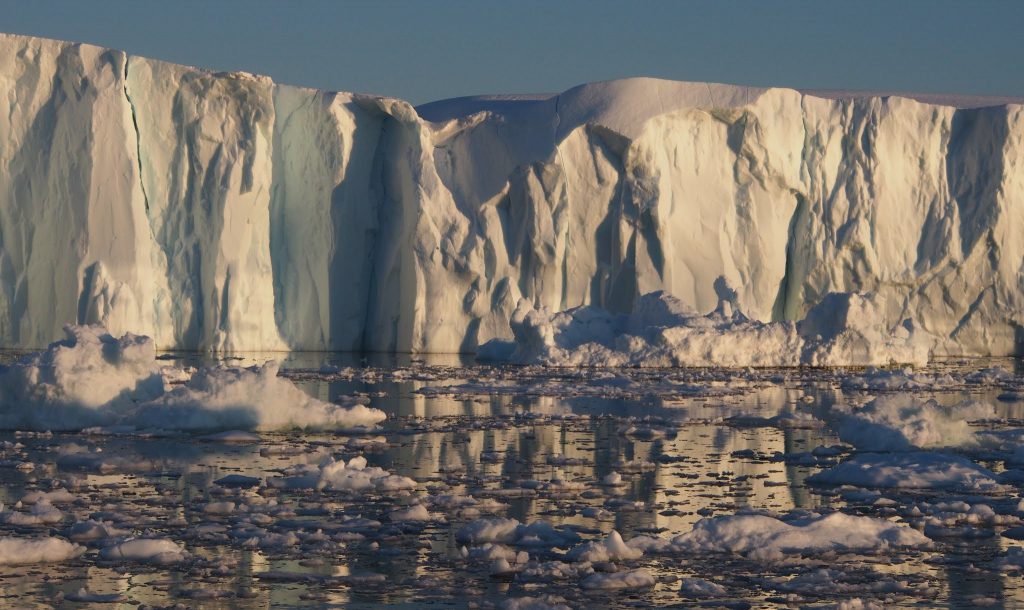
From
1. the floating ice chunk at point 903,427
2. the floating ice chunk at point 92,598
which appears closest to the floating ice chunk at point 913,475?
the floating ice chunk at point 903,427

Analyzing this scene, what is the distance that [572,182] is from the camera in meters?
25.2

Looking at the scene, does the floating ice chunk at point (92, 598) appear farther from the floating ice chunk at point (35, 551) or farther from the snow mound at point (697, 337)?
the snow mound at point (697, 337)

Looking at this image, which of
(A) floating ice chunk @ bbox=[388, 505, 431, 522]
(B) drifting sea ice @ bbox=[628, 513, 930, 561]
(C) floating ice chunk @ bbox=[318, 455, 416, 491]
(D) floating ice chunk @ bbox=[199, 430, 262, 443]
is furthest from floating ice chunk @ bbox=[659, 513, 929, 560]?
(D) floating ice chunk @ bbox=[199, 430, 262, 443]

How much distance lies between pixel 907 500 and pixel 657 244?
16.6 m

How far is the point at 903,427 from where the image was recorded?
431 inches

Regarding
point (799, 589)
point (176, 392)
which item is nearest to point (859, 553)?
point (799, 589)

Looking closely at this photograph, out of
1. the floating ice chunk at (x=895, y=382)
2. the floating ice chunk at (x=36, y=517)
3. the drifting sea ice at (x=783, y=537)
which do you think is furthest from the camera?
the floating ice chunk at (x=895, y=382)

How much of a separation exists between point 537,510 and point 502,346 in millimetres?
14962

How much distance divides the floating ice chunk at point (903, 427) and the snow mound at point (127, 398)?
383 cm

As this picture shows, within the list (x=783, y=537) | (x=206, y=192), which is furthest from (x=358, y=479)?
(x=206, y=192)

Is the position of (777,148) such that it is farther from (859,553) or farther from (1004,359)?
(859,553)

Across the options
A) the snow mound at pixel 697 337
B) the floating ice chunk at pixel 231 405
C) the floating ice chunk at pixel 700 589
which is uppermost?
the snow mound at pixel 697 337

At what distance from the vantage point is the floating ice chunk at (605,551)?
6383mm

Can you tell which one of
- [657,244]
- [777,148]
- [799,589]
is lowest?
[799,589]
